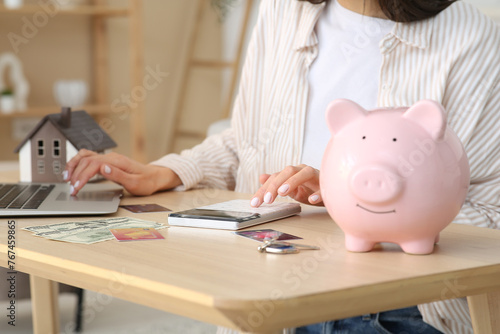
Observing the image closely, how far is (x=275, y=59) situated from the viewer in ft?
4.53

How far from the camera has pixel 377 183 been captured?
70 centimetres

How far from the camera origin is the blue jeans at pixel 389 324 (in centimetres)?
100

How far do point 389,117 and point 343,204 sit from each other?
106mm

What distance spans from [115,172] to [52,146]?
0.58ft

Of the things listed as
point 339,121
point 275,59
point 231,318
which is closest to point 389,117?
point 339,121

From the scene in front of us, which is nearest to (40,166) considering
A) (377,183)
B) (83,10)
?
(377,183)

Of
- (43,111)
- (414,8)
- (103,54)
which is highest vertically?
(414,8)

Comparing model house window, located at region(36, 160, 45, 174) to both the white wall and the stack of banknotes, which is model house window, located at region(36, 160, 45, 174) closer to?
the stack of banknotes

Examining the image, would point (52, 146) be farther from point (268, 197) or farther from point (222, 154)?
point (268, 197)

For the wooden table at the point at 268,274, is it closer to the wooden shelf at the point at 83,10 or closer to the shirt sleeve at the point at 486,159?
the shirt sleeve at the point at 486,159

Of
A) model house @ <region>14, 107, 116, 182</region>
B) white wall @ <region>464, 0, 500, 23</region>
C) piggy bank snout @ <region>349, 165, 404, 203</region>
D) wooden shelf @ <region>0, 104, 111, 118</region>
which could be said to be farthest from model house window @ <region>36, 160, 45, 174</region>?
wooden shelf @ <region>0, 104, 111, 118</region>

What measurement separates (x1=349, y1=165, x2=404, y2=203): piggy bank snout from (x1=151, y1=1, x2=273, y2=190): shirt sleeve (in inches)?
22.6

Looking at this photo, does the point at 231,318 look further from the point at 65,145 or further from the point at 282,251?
the point at 65,145

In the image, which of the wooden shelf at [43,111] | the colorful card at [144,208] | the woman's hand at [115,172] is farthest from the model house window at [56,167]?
the wooden shelf at [43,111]
